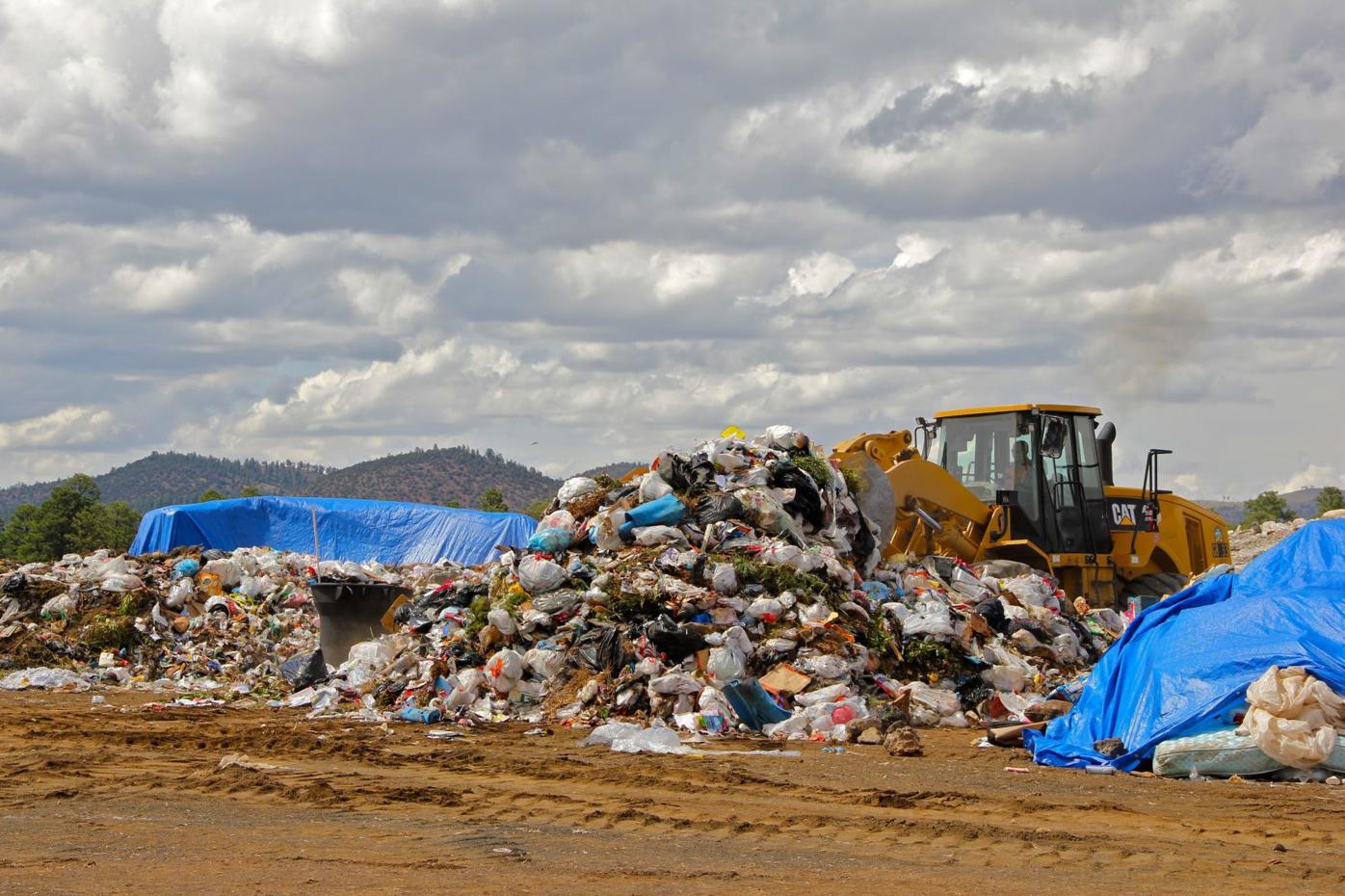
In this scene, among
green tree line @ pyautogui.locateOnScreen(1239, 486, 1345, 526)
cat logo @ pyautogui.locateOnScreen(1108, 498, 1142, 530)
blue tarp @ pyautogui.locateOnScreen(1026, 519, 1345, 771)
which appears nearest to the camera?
blue tarp @ pyautogui.locateOnScreen(1026, 519, 1345, 771)

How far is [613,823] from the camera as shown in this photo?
5.93 m

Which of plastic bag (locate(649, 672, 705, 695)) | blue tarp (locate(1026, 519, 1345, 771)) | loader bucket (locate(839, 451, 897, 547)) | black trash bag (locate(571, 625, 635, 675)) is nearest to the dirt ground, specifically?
blue tarp (locate(1026, 519, 1345, 771))

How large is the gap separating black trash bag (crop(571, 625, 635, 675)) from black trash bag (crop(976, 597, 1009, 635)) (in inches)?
125

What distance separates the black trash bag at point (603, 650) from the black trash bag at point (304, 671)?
2998 mm

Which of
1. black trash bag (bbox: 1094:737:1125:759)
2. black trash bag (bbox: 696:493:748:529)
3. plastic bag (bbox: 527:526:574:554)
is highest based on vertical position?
black trash bag (bbox: 696:493:748:529)

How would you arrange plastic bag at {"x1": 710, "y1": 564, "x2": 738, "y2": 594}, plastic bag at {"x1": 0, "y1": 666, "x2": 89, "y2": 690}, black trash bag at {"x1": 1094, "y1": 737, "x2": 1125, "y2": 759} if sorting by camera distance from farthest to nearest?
plastic bag at {"x1": 0, "y1": 666, "x2": 89, "y2": 690} < plastic bag at {"x1": 710, "y1": 564, "x2": 738, "y2": 594} < black trash bag at {"x1": 1094, "y1": 737, "x2": 1125, "y2": 759}

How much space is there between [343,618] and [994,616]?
18.8 ft

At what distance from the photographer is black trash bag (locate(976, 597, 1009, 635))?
11.1 meters

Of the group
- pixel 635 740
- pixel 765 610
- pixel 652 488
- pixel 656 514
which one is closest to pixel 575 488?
pixel 652 488

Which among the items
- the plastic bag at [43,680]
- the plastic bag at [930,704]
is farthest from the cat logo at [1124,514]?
the plastic bag at [43,680]

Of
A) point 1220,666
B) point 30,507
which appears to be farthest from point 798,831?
point 30,507

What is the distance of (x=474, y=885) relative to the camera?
15.2 ft

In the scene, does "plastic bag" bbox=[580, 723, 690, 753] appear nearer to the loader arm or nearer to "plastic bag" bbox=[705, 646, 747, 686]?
"plastic bag" bbox=[705, 646, 747, 686]

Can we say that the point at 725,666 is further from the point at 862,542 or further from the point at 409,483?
the point at 409,483
